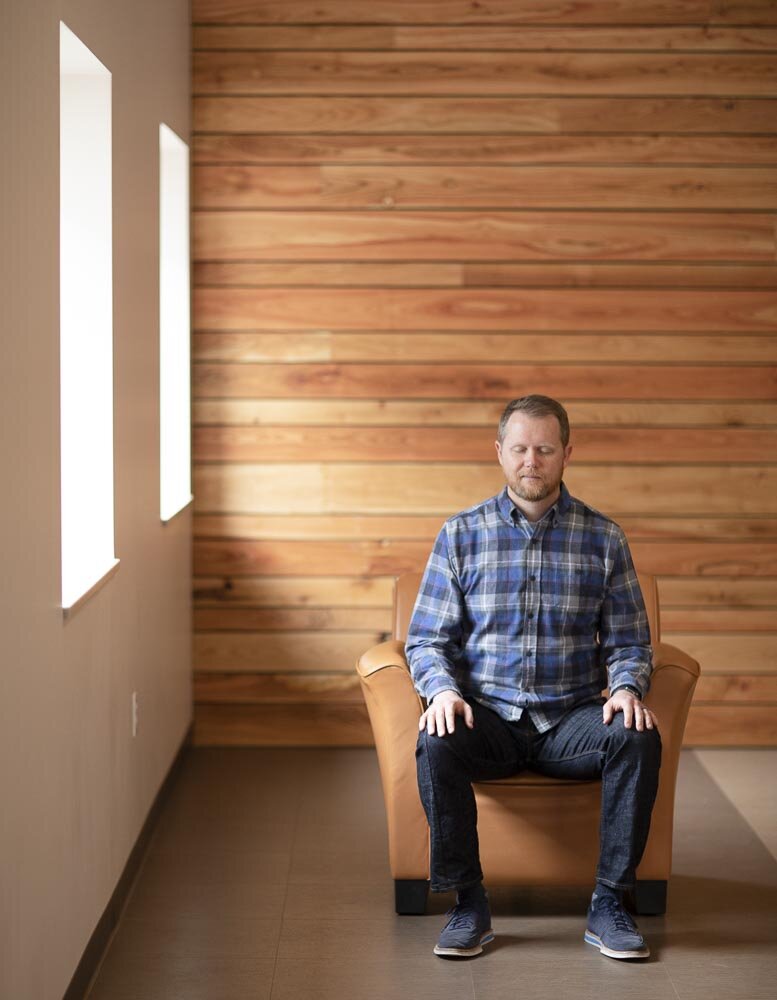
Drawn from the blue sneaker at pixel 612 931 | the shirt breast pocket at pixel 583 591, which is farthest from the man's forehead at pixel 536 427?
the blue sneaker at pixel 612 931

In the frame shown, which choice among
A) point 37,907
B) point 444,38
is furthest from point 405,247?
point 37,907

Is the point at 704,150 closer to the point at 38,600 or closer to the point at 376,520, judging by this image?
the point at 376,520

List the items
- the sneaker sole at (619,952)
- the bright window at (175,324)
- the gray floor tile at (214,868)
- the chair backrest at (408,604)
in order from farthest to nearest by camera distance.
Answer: the bright window at (175,324)
the chair backrest at (408,604)
the gray floor tile at (214,868)
the sneaker sole at (619,952)

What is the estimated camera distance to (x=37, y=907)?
7.57 feet

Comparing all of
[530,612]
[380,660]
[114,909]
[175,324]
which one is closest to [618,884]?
[530,612]

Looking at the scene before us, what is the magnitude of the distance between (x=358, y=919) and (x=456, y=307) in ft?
7.36

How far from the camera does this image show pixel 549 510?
10.4 ft

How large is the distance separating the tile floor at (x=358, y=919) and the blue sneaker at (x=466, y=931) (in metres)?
0.03

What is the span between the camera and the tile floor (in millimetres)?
2742

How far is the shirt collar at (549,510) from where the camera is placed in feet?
10.4

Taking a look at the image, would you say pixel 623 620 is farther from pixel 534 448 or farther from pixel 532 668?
pixel 534 448

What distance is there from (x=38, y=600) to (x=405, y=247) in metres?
2.55

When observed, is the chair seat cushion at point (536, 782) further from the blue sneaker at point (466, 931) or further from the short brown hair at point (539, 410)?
the short brown hair at point (539, 410)

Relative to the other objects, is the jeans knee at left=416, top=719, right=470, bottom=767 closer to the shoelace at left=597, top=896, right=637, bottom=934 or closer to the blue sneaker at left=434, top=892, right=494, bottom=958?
the blue sneaker at left=434, top=892, right=494, bottom=958
